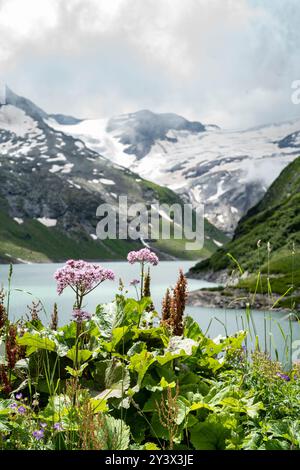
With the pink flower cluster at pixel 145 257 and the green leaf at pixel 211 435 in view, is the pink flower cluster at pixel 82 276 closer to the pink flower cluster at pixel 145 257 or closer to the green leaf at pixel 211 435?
the green leaf at pixel 211 435

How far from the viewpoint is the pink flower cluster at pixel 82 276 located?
655 cm

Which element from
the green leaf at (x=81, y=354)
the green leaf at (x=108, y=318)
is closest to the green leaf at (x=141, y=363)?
the green leaf at (x=81, y=354)

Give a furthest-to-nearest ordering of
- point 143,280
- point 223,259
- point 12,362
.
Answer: point 223,259 < point 143,280 < point 12,362

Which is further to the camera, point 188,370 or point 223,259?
point 223,259

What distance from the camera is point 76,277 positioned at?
6.49 meters

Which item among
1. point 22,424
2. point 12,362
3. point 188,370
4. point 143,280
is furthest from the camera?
point 143,280

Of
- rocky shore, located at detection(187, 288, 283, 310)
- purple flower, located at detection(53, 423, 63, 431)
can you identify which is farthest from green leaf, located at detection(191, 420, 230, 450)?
rocky shore, located at detection(187, 288, 283, 310)

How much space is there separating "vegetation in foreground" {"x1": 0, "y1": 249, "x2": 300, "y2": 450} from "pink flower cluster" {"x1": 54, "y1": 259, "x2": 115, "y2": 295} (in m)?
0.01

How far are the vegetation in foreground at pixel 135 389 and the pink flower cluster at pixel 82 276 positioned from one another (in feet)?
0.04

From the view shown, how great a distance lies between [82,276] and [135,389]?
5.40ft

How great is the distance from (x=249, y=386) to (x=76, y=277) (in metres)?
2.94

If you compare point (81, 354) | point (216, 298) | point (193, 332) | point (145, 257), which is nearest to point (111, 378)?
point (81, 354)
